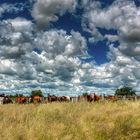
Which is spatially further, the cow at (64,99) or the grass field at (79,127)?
the cow at (64,99)

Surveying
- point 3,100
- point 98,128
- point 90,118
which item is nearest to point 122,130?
point 98,128

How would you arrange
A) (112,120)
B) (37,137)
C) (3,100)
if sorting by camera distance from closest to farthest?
(37,137) < (112,120) < (3,100)

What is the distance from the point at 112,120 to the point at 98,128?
7.41 feet

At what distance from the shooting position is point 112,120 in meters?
20.0

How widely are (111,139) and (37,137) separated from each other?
3380 mm

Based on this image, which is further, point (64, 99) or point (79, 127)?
point (64, 99)

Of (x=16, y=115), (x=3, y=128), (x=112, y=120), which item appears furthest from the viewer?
(x=16, y=115)

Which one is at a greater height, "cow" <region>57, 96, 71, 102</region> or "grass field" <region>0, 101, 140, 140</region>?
"cow" <region>57, 96, 71, 102</region>

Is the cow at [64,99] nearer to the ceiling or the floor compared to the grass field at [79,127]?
nearer to the ceiling

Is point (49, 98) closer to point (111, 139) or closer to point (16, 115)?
point (16, 115)

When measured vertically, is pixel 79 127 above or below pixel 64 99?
below

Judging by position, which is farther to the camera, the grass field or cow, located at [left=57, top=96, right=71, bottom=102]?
cow, located at [left=57, top=96, right=71, bottom=102]

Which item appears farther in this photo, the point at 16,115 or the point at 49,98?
the point at 49,98

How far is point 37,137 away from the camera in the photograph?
53.0 feet
